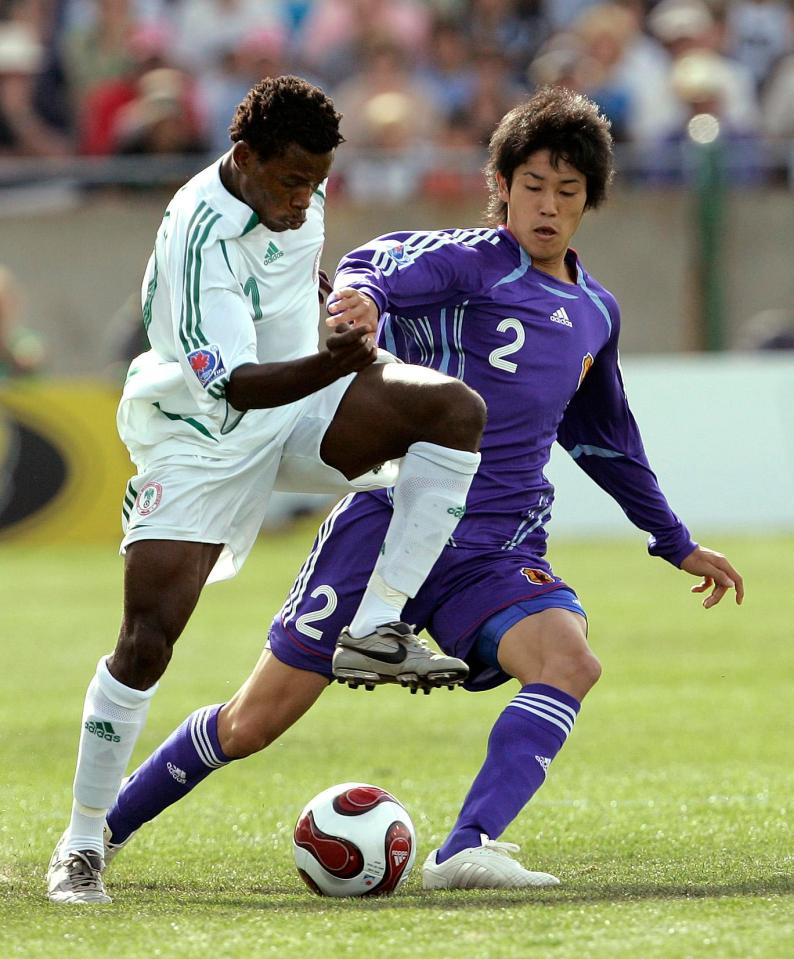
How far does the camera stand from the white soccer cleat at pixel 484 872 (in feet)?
15.5

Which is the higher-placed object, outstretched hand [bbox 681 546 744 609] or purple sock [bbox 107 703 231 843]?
outstretched hand [bbox 681 546 744 609]

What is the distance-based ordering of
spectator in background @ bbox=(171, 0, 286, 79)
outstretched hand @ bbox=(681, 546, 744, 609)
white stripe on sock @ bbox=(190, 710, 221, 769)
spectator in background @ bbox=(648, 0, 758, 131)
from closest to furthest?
white stripe on sock @ bbox=(190, 710, 221, 769) → outstretched hand @ bbox=(681, 546, 744, 609) → spectator in background @ bbox=(648, 0, 758, 131) → spectator in background @ bbox=(171, 0, 286, 79)

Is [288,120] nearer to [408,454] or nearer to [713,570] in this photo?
[408,454]

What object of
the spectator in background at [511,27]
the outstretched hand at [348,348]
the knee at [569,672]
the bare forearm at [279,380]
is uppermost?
the outstretched hand at [348,348]

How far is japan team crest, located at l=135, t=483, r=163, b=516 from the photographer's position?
484 cm

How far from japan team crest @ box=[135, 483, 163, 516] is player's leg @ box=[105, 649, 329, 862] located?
0.63m

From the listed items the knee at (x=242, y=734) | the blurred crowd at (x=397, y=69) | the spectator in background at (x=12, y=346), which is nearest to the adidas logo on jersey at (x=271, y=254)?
the knee at (x=242, y=734)

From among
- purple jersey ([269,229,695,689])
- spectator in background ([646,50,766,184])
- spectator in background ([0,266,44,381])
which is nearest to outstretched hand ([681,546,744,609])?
purple jersey ([269,229,695,689])

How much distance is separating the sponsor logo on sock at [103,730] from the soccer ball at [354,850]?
0.62m

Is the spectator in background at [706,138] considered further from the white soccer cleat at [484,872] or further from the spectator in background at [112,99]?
the white soccer cleat at [484,872]

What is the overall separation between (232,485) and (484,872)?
4.15 feet

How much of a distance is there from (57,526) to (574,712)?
975cm

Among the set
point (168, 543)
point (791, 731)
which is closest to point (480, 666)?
point (168, 543)

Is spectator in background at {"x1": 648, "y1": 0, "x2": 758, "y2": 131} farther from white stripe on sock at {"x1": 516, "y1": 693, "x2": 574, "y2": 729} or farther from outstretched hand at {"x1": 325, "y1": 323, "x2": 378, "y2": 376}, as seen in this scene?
outstretched hand at {"x1": 325, "y1": 323, "x2": 378, "y2": 376}
